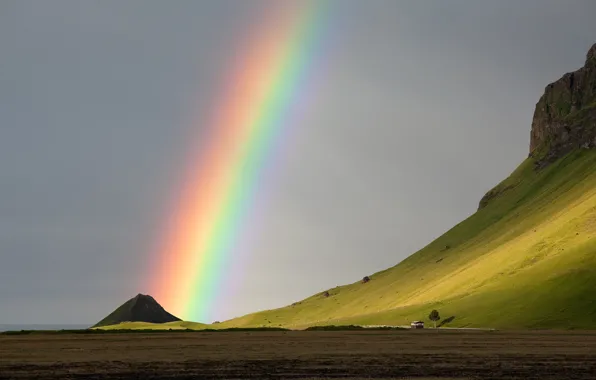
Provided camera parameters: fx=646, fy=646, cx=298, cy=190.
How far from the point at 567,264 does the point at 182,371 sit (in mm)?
147062

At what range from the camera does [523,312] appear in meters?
152

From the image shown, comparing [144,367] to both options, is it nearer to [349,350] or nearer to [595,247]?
[349,350]

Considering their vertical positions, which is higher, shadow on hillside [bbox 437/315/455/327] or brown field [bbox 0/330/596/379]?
shadow on hillside [bbox 437/315/455/327]

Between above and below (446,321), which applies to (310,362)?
below

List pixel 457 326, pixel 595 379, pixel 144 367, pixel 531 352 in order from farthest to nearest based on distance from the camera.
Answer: pixel 457 326
pixel 531 352
pixel 144 367
pixel 595 379

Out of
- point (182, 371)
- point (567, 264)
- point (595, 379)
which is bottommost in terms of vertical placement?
point (595, 379)

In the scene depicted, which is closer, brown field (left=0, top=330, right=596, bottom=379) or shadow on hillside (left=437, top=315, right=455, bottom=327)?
brown field (left=0, top=330, right=596, bottom=379)

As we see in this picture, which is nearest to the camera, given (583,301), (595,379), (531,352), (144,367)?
(595,379)

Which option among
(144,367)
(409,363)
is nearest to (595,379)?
(409,363)

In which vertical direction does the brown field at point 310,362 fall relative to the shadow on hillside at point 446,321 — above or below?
below

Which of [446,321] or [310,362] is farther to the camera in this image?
[446,321]

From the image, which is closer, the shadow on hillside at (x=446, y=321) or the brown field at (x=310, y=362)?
the brown field at (x=310, y=362)

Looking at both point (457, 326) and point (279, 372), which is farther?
point (457, 326)

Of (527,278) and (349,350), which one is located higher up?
(527,278)
